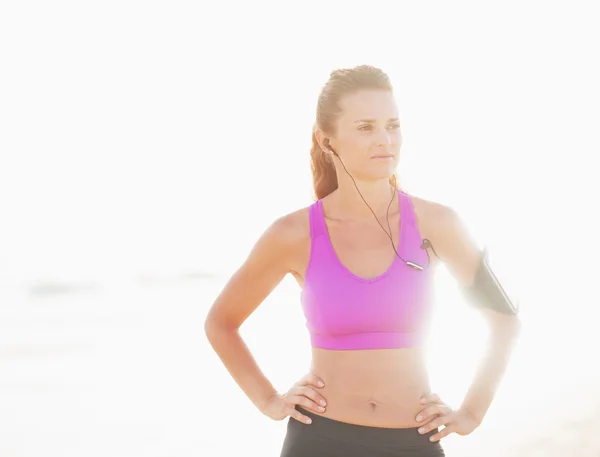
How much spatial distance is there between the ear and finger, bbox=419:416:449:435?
3.28 feet

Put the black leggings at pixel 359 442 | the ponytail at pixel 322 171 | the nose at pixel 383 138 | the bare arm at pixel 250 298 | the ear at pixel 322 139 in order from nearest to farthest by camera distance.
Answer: the black leggings at pixel 359 442 < the nose at pixel 383 138 < the bare arm at pixel 250 298 < the ear at pixel 322 139 < the ponytail at pixel 322 171

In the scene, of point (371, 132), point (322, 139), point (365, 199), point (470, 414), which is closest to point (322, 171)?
point (322, 139)

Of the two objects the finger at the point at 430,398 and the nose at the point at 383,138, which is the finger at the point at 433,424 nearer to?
the finger at the point at 430,398

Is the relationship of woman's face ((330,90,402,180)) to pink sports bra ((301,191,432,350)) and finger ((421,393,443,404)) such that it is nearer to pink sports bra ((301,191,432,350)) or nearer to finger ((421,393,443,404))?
pink sports bra ((301,191,432,350))

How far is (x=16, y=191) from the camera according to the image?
40906 mm

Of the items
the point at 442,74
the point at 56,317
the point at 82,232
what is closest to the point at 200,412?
the point at 56,317

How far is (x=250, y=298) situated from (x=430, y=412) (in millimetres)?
757

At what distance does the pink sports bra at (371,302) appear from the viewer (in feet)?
8.54

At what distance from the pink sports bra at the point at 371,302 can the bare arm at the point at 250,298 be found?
0.50ft

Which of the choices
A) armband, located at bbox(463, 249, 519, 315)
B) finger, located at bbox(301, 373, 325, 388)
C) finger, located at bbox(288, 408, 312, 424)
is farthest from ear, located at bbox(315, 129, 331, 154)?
finger, located at bbox(288, 408, 312, 424)

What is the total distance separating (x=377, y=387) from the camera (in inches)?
104

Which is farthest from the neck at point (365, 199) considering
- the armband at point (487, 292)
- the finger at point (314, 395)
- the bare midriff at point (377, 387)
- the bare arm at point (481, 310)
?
the finger at point (314, 395)

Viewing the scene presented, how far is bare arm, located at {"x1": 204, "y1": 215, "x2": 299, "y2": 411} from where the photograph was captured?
9.20 feet

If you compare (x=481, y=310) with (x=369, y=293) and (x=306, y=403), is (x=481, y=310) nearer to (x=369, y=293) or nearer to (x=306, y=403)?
(x=369, y=293)
